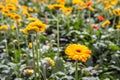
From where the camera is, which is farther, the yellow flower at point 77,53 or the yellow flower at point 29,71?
the yellow flower at point 29,71

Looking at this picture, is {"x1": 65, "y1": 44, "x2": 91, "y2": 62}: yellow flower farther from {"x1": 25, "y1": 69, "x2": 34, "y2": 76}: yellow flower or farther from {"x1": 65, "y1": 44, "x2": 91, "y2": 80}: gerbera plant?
{"x1": 25, "y1": 69, "x2": 34, "y2": 76}: yellow flower

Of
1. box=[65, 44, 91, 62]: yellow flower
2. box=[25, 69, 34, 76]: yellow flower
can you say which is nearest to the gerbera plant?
box=[65, 44, 91, 62]: yellow flower

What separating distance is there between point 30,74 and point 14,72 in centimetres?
20

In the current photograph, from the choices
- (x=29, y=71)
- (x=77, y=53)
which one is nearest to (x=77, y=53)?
(x=77, y=53)

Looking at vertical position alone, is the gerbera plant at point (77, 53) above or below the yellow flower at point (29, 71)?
above

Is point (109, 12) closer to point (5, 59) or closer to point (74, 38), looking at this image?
point (74, 38)

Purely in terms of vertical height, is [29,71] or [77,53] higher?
[77,53]

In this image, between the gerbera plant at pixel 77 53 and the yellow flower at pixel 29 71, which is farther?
the yellow flower at pixel 29 71

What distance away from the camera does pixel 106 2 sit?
6496 millimetres

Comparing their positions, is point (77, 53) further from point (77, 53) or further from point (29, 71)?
point (29, 71)

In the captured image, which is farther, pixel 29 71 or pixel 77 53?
pixel 29 71

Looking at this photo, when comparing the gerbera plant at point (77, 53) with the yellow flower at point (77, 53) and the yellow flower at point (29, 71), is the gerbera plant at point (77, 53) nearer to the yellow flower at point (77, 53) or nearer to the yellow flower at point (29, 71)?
the yellow flower at point (77, 53)

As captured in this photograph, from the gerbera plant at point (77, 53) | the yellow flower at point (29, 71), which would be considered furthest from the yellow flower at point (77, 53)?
the yellow flower at point (29, 71)

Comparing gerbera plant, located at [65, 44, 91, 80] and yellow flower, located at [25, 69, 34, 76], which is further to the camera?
yellow flower, located at [25, 69, 34, 76]
